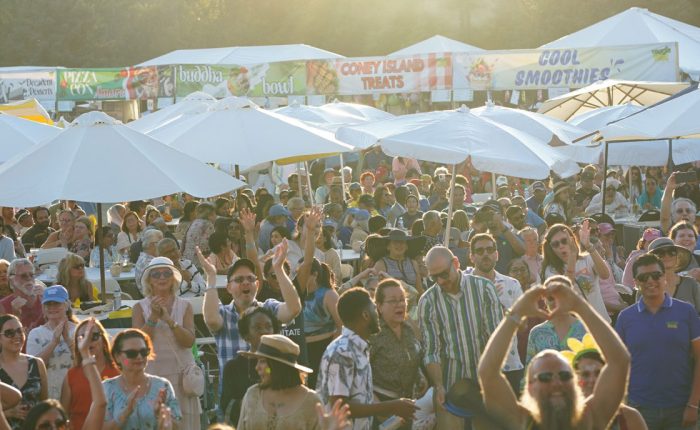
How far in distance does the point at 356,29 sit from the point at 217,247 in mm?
45602

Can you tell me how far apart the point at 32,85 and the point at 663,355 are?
27329 millimetres

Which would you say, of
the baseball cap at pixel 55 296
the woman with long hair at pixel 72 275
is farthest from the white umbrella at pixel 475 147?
the baseball cap at pixel 55 296

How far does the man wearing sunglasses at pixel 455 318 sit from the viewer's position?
8.44 meters

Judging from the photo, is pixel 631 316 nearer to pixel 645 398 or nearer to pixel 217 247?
pixel 645 398

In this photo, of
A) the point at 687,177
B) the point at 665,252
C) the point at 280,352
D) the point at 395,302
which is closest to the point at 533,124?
the point at 687,177

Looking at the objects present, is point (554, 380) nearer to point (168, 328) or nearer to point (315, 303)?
point (168, 328)

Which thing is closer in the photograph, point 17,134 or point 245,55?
point 17,134

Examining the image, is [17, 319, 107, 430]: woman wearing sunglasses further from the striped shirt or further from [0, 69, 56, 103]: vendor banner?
[0, 69, 56, 103]: vendor banner

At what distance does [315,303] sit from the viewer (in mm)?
9594

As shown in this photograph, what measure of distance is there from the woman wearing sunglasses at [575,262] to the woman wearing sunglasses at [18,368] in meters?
4.09

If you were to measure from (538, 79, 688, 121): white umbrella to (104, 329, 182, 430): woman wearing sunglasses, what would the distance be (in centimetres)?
1513

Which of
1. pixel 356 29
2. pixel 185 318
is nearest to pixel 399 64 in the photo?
pixel 185 318

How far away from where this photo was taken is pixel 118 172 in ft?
36.8

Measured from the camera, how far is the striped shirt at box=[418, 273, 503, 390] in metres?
8.44
